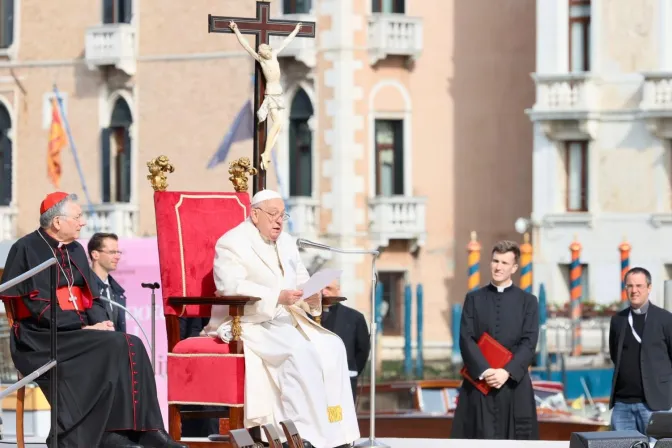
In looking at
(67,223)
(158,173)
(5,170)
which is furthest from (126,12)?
(67,223)

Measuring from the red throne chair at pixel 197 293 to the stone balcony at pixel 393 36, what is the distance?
17916mm

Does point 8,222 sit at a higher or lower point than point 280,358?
higher

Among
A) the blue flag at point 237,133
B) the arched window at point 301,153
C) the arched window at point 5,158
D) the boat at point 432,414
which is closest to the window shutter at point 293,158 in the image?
the arched window at point 301,153

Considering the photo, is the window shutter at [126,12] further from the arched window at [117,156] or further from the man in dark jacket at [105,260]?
the man in dark jacket at [105,260]

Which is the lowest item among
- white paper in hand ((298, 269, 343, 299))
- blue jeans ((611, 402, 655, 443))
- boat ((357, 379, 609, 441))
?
boat ((357, 379, 609, 441))

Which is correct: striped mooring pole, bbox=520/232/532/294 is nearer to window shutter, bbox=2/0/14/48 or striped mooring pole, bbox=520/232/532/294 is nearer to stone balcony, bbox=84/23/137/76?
stone balcony, bbox=84/23/137/76

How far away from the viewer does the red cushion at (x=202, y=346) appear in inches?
407

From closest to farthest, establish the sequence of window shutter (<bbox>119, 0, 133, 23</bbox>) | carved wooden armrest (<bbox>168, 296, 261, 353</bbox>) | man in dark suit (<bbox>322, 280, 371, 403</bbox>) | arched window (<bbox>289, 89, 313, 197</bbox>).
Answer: carved wooden armrest (<bbox>168, 296, 261, 353</bbox>) → man in dark suit (<bbox>322, 280, 371, 403</bbox>) → arched window (<bbox>289, 89, 313, 197</bbox>) → window shutter (<bbox>119, 0, 133, 23</bbox>)

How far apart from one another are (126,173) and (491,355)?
68.5 ft

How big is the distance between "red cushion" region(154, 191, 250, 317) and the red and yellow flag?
21.0 metres

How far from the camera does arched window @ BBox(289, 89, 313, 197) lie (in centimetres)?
2983

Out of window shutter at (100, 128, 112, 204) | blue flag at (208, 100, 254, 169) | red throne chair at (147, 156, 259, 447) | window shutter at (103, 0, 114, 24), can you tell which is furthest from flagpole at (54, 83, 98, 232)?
red throne chair at (147, 156, 259, 447)

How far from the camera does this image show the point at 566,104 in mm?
27547

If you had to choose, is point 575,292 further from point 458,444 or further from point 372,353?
point 372,353
